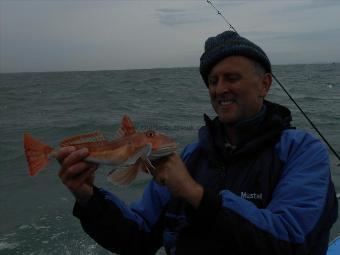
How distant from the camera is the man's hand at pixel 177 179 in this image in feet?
8.39

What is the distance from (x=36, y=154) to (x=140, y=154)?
703 mm

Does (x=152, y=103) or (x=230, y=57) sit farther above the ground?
(x=230, y=57)

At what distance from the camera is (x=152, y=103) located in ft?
94.8

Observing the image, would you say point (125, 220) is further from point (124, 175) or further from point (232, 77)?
point (232, 77)

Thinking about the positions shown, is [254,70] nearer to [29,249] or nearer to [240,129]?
[240,129]

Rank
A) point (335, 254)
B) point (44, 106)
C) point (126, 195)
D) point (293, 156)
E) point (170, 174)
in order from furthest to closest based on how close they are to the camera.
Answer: point (44, 106)
point (126, 195)
point (335, 254)
point (293, 156)
point (170, 174)

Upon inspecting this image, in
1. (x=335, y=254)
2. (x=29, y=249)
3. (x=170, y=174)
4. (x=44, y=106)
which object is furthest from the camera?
(x=44, y=106)

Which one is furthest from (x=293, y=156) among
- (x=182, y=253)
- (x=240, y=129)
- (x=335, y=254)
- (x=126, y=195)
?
(x=126, y=195)

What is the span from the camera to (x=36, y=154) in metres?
2.86

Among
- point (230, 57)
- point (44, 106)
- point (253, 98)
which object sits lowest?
point (44, 106)

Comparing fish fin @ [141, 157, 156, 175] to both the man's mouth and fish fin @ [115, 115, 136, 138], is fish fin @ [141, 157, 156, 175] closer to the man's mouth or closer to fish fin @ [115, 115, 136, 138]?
fish fin @ [115, 115, 136, 138]

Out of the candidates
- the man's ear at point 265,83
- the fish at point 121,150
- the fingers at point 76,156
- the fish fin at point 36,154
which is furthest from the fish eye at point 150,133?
the man's ear at point 265,83

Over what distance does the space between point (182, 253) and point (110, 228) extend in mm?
586

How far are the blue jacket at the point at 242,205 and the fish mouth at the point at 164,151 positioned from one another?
0.31m
